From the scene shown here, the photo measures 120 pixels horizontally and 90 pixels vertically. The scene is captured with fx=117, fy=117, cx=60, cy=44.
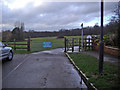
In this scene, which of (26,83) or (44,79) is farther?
(44,79)

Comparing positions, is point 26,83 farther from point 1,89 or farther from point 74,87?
point 74,87

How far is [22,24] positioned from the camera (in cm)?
4547

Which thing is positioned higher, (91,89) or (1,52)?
(1,52)

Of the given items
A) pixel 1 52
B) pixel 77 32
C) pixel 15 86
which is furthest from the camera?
pixel 77 32

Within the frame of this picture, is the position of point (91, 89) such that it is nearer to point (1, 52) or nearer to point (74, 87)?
point (74, 87)

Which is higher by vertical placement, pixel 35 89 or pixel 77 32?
pixel 77 32

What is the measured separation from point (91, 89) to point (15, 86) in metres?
2.71

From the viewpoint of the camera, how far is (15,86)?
4270mm

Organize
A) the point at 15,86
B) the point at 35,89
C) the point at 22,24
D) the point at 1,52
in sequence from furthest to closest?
1. the point at 22,24
2. the point at 1,52
3. the point at 15,86
4. the point at 35,89

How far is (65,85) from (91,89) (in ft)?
3.06

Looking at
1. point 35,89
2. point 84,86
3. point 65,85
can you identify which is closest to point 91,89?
point 84,86

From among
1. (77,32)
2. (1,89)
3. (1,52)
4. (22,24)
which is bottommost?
(1,89)

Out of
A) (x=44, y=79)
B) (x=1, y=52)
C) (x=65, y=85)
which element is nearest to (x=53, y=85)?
(x=65, y=85)

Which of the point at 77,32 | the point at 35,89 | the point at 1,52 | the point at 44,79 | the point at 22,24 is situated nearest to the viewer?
the point at 35,89
